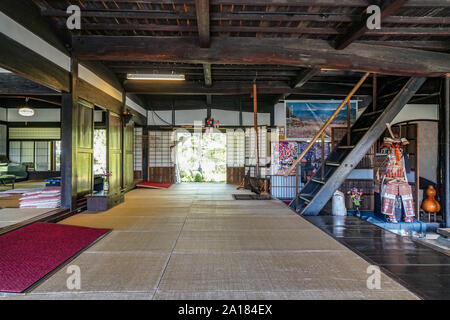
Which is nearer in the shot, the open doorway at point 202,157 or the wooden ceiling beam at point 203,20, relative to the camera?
the wooden ceiling beam at point 203,20

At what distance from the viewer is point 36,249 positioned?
2.67 meters

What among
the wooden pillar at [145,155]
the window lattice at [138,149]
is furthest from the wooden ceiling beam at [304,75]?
the window lattice at [138,149]

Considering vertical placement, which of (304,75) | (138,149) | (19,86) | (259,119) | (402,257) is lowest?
(402,257)

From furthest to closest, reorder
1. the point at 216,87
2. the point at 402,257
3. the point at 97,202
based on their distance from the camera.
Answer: the point at 216,87 < the point at 97,202 < the point at 402,257

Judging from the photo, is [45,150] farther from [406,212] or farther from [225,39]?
[406,212]

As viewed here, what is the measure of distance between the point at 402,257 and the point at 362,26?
3.01 metres

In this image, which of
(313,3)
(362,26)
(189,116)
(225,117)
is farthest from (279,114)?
(313,3)

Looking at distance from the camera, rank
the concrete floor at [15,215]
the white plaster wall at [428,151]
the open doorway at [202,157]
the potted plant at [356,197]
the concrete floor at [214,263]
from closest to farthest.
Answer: the concrete floor at [214,263] → the concrete floor at [15,215] → the potted plant at [356,197] → the white plaster wall at [428,151] → the open doorway at [202,157]

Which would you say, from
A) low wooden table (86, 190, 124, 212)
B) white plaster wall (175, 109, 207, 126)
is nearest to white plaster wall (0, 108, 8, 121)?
white plaster wall (175, 109, 207, 126)

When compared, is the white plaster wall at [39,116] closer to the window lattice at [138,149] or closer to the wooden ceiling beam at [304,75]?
the window lattice at [138,149]

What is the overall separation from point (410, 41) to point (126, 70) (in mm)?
5793

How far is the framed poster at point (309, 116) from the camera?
8.92 meters

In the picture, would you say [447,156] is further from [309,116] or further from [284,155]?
[284,155]

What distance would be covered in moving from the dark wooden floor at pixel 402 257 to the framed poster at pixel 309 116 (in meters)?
5.21
